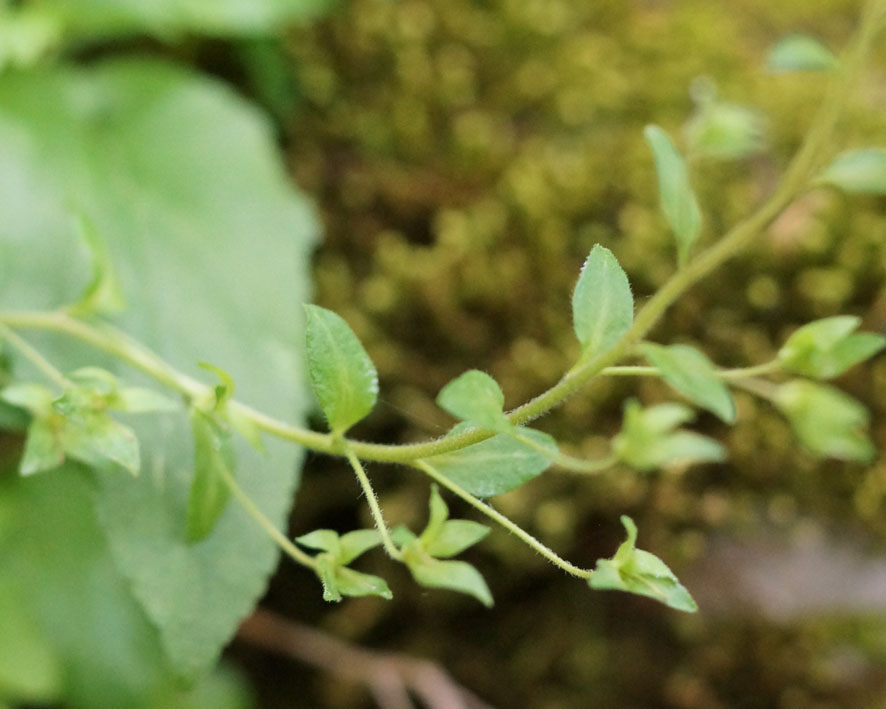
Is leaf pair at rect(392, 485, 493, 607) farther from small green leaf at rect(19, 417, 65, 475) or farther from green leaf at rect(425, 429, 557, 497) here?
small green leaf at rect(19, 417, 65, 475)

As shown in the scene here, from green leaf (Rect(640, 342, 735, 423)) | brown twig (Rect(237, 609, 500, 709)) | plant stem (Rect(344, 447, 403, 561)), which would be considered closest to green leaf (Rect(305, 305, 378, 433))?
plant stem (Rect(344, 447, 403, 561))

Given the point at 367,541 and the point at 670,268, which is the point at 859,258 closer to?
the point at 670,268

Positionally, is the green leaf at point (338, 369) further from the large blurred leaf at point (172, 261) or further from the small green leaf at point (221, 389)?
the large blurred leaf at point (172, 261)

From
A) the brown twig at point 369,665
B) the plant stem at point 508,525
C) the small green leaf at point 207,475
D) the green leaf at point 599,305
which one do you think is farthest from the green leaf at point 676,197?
the brown twig at point 369,665

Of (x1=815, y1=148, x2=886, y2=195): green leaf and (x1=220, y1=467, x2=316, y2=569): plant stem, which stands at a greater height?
(x1=815, y1=148, x2=886, y2=195): green leaf

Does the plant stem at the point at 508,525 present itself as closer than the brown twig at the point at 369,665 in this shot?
Yes

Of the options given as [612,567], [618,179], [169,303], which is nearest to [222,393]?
[612,567]
